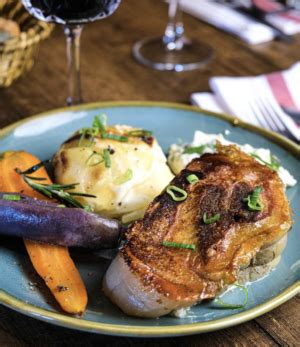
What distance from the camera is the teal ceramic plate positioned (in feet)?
4.06

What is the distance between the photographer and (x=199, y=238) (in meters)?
1.36

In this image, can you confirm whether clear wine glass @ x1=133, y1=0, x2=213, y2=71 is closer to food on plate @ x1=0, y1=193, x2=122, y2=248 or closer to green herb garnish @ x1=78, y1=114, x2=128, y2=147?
green herb garnish @ x1=78, y1=114, x2=128, y2=147

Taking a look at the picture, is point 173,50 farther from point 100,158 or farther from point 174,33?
point 100,158

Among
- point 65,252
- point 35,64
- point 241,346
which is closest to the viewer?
point 241,346

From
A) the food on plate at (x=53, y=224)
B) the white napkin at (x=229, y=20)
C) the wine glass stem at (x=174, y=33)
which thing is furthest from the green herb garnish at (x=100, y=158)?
the white napkin at (x=229, y=20)

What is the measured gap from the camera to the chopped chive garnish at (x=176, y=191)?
146 cm

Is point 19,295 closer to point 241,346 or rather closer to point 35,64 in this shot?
point 241,346

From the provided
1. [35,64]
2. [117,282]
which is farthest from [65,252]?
[35,64]

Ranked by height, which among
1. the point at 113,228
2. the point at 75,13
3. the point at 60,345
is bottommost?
the point at 60,345

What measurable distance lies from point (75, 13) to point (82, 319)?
1.15 meters

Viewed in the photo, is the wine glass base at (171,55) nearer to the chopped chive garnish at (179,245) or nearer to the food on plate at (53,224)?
the food on plate at (53,224)

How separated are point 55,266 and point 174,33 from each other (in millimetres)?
2055

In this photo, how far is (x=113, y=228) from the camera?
4.92 feet

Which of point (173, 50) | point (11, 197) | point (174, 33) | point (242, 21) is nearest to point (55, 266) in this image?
point (11, 197)
